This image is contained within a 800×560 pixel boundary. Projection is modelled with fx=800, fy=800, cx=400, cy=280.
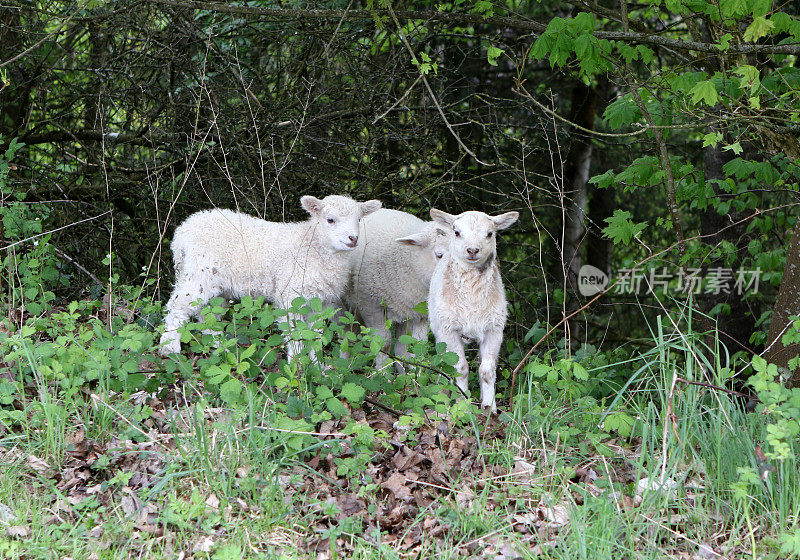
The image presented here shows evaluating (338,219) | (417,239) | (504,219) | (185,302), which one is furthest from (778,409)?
(185,302)

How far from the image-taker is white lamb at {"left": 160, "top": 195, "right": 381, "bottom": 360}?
5887mm

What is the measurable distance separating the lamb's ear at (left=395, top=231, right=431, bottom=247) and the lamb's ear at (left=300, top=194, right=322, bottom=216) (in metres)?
0.66

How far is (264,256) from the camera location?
6043 mm

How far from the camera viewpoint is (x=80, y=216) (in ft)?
23.7

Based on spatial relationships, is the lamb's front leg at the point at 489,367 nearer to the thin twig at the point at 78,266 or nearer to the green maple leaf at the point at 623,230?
the green maple leaf at the point at 623,230

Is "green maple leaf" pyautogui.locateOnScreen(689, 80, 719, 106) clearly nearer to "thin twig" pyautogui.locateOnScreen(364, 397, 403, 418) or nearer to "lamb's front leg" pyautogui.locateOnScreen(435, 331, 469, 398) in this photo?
"lamb's front leg" pyautogui.locateOnScreen(435, 331, 469, 398)

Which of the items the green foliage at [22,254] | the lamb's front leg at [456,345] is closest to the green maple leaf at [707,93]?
the lamb's front leg at [456,345]

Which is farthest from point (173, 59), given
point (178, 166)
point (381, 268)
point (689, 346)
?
point (689, 346)

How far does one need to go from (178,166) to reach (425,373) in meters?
3.69

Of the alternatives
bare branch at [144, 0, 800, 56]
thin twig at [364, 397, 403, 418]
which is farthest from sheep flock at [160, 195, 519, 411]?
bare branch at [144, 0, 800, 56]

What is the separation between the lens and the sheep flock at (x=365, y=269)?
5.52m

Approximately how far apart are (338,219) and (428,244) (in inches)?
33.4

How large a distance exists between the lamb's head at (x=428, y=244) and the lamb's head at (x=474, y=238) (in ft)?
1.73

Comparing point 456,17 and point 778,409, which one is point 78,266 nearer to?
point 456,17
